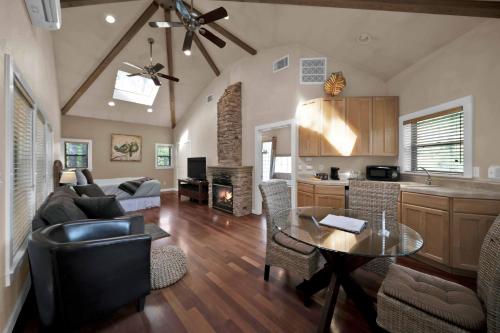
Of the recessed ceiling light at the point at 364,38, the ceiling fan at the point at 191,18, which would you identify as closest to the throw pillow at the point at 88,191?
the ceiling fan at the point at 191,18

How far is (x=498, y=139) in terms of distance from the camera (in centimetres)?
230

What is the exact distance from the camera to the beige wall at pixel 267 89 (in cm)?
386

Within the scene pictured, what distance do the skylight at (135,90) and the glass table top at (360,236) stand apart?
6947mm

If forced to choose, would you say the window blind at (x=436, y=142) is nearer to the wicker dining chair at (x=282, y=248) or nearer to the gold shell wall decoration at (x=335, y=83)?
the gold shell wall decoration at (x=335, y=83)

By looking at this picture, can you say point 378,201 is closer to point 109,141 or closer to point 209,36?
point 209,36

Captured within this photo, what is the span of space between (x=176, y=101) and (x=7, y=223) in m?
6.82

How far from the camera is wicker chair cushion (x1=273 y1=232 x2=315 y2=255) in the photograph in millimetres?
1824

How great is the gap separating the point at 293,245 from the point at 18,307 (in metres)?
2.37

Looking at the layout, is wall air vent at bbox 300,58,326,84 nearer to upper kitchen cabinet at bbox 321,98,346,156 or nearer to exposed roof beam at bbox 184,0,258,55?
upper kitchen cabinet at bbox 321,98,346,156

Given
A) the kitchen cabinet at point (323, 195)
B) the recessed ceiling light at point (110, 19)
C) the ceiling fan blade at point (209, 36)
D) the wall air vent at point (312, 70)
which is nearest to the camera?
the ceiling fan blade at point (209, 36)

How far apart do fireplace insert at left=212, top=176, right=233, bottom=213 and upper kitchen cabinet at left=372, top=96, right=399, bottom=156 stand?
10.4 feet

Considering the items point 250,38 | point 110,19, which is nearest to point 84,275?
point 250,38

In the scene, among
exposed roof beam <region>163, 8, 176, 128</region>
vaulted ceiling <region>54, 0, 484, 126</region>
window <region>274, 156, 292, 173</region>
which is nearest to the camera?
vaulted ceiling <region>54, 0, 484, 126</region>

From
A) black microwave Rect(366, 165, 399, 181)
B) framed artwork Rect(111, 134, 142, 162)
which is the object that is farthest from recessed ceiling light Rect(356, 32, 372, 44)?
framed artwork Rect(111, 134, 142, 162)
